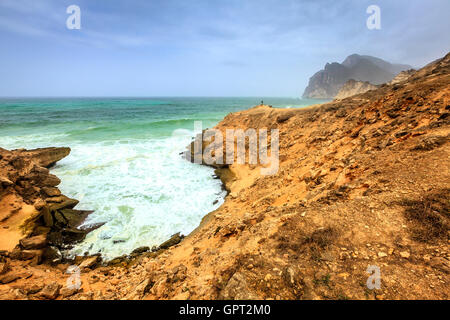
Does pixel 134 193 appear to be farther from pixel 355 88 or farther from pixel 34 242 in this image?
pixel 355 88

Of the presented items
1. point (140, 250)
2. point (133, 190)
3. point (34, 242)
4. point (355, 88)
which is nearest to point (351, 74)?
point (355, 88)

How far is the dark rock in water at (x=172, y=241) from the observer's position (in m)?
7.01

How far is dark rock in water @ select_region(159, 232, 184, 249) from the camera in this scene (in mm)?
7007

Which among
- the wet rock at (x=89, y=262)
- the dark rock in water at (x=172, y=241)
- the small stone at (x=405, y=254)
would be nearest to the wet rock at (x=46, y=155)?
the wet rock at (x=89, y=262)

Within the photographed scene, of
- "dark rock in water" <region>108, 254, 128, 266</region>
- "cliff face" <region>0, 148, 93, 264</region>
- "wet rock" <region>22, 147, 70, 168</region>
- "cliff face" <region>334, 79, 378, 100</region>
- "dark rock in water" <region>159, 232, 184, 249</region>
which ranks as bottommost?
"dark rock in water" <region>108, 254, 128, 266</region>

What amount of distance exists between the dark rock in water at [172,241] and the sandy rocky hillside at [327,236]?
9 centimetres

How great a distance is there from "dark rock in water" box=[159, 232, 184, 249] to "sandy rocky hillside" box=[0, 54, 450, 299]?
9 cm

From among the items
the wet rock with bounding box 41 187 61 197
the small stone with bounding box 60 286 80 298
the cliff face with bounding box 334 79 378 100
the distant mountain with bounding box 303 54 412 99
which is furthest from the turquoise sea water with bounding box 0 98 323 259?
the distant mountain with bounding box 303 54 412 99

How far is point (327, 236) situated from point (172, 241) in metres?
5.62

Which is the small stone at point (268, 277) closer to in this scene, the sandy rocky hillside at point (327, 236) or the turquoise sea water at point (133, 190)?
the sandy rocky hillside at point (327, 236)

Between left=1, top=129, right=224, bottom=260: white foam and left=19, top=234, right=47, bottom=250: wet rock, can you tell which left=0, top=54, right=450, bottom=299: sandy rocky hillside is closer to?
left=19, top=234, right=47, bottom=250: wet rock
